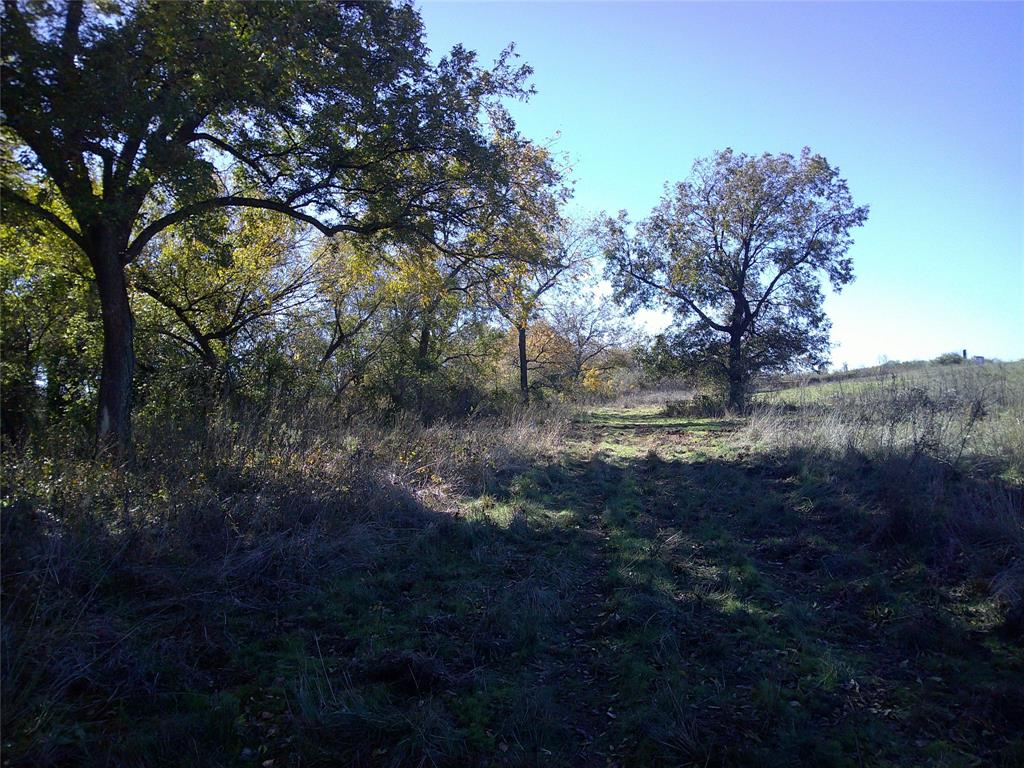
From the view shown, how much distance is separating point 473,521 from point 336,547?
6.02 feet

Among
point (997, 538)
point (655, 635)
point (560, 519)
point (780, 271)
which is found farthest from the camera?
point (780, 271)

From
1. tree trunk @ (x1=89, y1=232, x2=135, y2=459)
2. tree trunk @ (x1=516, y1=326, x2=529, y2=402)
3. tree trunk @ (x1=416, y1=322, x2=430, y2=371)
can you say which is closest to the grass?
tree trunk @ (x1=89, y1=232, x2=135, y2=459)

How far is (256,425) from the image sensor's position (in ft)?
28.8

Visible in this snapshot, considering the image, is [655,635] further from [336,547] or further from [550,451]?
[550,451]

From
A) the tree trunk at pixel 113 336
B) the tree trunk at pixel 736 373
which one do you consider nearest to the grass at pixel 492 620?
the tree trunk at pixel 113 336

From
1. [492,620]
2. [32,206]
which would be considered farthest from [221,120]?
[492,620]

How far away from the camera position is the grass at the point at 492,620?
3.46 m

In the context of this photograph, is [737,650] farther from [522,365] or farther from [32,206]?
[522,365]

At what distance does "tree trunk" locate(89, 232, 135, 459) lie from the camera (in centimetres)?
862

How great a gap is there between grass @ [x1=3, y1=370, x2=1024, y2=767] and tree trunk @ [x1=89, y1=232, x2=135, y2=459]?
2.07 metres

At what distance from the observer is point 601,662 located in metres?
4.38

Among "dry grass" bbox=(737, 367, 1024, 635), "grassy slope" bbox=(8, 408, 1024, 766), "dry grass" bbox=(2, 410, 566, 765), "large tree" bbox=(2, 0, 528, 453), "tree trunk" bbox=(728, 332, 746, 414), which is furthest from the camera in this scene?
"tree trunk" bbox=(728, 332, 746, 414)

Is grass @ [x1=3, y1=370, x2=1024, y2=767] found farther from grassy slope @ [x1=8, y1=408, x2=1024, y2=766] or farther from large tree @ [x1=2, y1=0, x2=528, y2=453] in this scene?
large tree @ [x1=2, y1=0, x2=528, y2=453]

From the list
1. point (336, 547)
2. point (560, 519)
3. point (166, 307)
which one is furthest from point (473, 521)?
point (166, 307)
